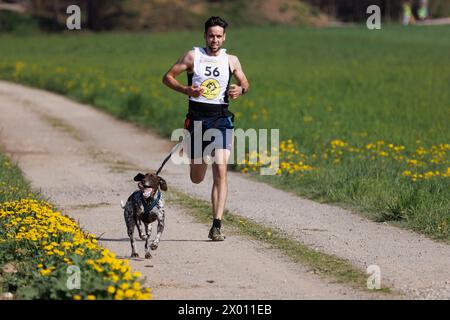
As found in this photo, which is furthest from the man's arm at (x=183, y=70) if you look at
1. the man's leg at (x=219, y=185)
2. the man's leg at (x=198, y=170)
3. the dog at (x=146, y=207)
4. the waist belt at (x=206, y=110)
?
the dog at (x=146, y=207)

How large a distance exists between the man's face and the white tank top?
117 mm

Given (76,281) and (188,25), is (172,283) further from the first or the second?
(188,25)

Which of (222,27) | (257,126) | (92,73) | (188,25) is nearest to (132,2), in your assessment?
(188,25)

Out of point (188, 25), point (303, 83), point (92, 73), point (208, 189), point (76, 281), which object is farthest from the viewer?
point (188, 25)

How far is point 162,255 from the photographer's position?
10398mm

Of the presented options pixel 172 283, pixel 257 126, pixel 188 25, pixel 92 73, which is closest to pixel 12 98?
pixel 92 73

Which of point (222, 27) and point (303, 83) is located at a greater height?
point (222, 27)

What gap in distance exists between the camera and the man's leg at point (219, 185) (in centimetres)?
1123

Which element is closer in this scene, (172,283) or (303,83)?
(172,283)

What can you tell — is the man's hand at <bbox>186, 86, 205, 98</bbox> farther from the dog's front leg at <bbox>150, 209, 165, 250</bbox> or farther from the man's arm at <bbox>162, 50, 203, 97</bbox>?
the dog's front leg at <bbox>150, 209, 165, 250</bbox>

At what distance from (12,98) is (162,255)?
21.3 meters

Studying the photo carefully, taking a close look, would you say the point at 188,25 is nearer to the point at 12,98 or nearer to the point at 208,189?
the point at 12,98

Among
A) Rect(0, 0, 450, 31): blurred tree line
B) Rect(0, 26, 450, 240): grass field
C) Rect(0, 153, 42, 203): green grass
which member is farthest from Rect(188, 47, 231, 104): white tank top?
Rect(0, 0, 450, 31): blurred tree line

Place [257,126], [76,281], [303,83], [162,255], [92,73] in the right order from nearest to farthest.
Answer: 1. [76,281]
2. [162,255]
3. [257,126]
4. [303,83]
5. [92,73]
